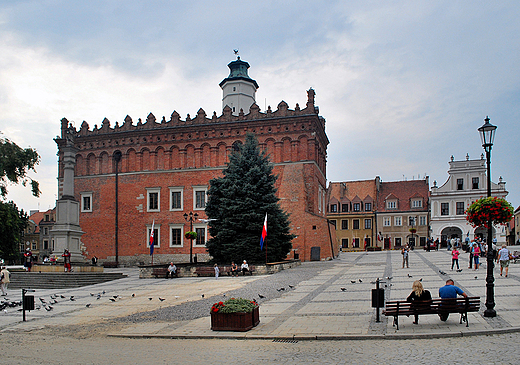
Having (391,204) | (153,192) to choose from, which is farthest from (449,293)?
→ (391,204)

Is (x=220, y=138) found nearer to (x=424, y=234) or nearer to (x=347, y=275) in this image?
(x=347, y=275)

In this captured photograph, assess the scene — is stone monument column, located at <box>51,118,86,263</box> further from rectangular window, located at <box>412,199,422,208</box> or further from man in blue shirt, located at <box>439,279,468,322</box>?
rectangular window, located at <box>412,199,422,208</box>

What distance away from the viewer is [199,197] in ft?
138

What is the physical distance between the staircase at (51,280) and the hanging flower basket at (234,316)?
17016 mm

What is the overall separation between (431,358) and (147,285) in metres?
18.2

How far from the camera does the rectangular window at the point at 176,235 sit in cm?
4215

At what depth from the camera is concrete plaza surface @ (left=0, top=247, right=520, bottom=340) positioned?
10539 millimetres

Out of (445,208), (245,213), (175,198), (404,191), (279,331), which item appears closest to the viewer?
(279,331)

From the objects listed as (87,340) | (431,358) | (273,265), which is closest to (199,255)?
(273,265)

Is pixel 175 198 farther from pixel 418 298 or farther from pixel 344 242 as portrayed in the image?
pixel 418 298

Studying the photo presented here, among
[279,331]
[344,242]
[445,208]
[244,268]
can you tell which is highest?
[445,208]

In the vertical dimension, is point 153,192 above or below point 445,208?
above

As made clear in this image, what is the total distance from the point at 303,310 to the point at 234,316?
3.25 meters

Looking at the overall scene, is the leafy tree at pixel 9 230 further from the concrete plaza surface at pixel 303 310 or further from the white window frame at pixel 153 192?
the concrete plaza surface at pixel 303 310
